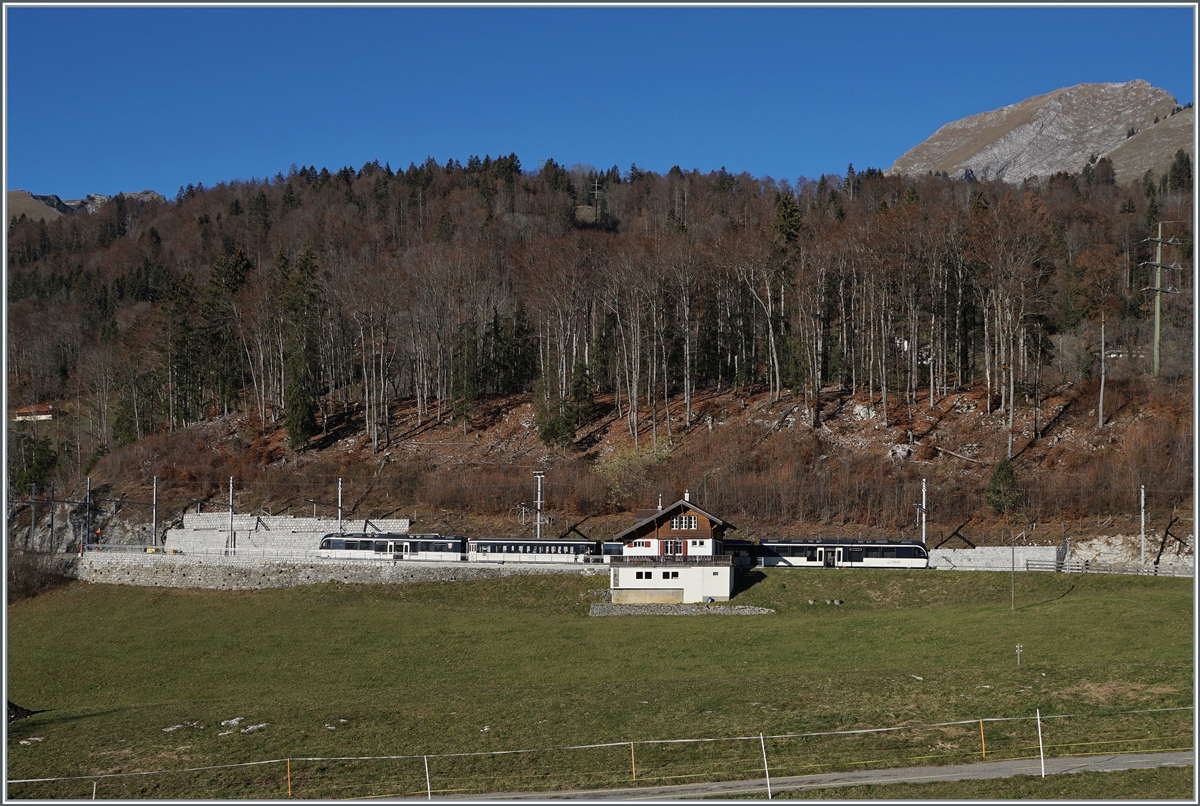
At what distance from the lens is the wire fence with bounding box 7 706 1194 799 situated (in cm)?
2275

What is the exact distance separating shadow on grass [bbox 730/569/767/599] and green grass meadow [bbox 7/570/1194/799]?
19 cm

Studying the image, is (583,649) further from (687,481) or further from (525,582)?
(687,481)

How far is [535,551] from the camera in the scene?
59.7 meters

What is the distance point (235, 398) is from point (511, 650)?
6160cm


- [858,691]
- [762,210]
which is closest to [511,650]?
[858,691]

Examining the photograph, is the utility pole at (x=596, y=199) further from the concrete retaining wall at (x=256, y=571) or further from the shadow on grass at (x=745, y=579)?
the shadow on grass at (x=745, y=579)

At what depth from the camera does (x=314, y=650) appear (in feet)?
155

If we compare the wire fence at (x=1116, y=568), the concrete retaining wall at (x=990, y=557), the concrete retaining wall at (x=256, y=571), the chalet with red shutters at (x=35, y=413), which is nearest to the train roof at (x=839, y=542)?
the concrete retaining wall at (x=990, y=557)

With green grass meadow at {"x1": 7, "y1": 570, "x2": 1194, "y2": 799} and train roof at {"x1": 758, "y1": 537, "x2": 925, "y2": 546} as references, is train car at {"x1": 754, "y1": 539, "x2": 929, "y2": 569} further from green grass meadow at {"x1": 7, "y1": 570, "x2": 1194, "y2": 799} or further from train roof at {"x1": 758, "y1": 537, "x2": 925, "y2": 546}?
green grass meadow at {"x1": 7, "y1": 570, "x2": 1194, "y2": 799}

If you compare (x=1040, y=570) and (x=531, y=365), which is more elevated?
(x=531, y=365)

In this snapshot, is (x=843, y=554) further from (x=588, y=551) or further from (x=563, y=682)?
(x=563, y=682)

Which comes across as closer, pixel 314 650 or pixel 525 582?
pixel 314 650

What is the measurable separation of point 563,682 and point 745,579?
1969 centimetres

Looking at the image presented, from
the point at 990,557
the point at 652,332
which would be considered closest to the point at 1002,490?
the point at 990,557
